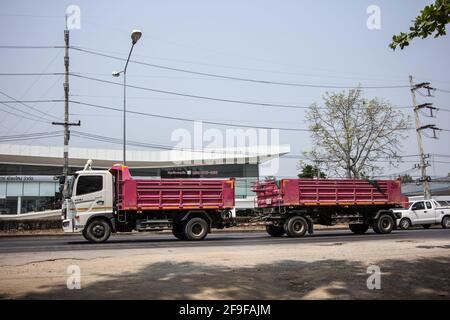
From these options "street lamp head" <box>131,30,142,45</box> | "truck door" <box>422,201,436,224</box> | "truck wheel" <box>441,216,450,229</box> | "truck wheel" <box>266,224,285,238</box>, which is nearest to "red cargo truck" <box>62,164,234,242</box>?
"truck wheel" <box>266,224,285,238</box>

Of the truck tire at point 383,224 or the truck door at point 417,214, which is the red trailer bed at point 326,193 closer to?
the truck tire at point 383,224

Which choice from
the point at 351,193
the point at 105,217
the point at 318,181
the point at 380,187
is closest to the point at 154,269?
the point at 105,217

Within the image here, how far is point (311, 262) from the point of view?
382 inches

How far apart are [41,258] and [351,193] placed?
46.1ft

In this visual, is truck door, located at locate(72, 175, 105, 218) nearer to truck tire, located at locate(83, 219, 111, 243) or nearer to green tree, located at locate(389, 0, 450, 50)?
truck tire, located at locate(83, 219, 111, 243)

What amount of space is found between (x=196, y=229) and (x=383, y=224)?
9.29 metres

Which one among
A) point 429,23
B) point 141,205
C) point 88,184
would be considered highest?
point 429,23

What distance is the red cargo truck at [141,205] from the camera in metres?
15.9

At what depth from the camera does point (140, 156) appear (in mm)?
62656

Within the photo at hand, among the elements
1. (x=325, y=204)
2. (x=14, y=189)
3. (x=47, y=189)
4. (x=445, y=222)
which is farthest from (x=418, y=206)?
(x=14, y=189)

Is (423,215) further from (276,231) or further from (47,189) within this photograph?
(47,189)

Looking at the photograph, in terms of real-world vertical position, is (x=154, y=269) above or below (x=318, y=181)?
below

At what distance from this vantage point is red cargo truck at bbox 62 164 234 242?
15.9m
